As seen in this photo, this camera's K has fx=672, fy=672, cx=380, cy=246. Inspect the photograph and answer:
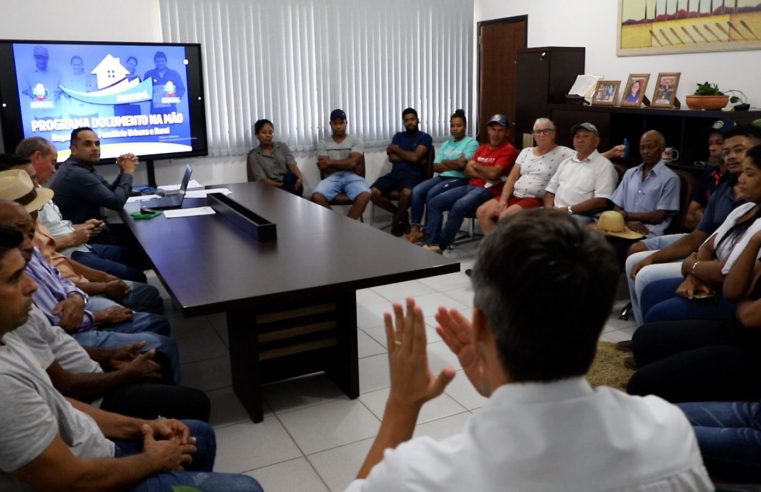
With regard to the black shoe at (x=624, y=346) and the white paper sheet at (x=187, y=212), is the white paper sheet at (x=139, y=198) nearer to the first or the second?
the white paper sheet at (x=187, y=212)

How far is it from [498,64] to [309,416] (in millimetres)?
5312

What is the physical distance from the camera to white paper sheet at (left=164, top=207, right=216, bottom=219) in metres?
4.29

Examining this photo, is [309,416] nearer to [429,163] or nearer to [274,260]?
[274,260]

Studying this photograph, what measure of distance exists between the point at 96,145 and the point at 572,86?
13.5ft

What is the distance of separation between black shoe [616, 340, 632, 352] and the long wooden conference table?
1300mm

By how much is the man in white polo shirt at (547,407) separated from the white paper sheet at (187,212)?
142 inches

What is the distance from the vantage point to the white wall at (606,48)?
190 inches

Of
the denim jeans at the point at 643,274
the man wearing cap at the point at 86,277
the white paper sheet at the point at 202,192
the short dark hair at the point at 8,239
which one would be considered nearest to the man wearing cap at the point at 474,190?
the white paper sheet at the point at 202,192

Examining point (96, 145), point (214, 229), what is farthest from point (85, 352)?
point (96, 145)

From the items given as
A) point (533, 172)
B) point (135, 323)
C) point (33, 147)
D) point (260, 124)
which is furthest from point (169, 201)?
point (533, 172)

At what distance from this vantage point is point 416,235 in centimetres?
654

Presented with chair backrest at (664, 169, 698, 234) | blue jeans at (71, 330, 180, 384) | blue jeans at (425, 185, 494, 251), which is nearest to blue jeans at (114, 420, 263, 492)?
blue jeans at (71, 330, 180, 384)

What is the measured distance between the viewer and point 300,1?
265 inches

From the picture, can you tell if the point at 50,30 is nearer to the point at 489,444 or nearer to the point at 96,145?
the point at 96,145
